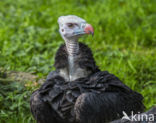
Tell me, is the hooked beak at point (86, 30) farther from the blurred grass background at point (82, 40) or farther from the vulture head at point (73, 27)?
the blurred grass background at point (82, 40)

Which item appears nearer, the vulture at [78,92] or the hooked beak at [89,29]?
the vulture at [78,92]

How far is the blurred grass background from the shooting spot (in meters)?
5.64

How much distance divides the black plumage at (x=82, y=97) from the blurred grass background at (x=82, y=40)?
892 millimetres

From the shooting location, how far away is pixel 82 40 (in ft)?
24.5

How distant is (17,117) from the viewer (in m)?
5.23

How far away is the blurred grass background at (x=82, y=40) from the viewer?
564 cm

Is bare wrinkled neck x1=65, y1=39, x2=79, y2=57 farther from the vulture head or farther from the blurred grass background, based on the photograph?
the blurred grass background

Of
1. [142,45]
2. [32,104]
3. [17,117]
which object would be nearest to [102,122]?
[32,104]

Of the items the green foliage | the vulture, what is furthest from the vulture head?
the green foliage

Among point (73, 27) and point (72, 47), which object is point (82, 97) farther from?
point (73, 27)

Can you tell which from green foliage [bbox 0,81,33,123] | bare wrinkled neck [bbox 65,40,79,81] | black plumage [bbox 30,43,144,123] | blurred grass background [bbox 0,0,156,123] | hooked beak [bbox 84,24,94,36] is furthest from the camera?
blurred grass background [bbox 0,0,156,123]

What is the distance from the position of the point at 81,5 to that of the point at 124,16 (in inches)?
47.0

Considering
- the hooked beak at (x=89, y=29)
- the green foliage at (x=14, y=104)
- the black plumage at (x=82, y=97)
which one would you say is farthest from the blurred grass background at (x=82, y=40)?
the hooked beak at (x=89, y=29)

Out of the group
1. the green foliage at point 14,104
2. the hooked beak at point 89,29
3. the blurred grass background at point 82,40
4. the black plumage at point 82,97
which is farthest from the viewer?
the blurred grass background at point 82,40
